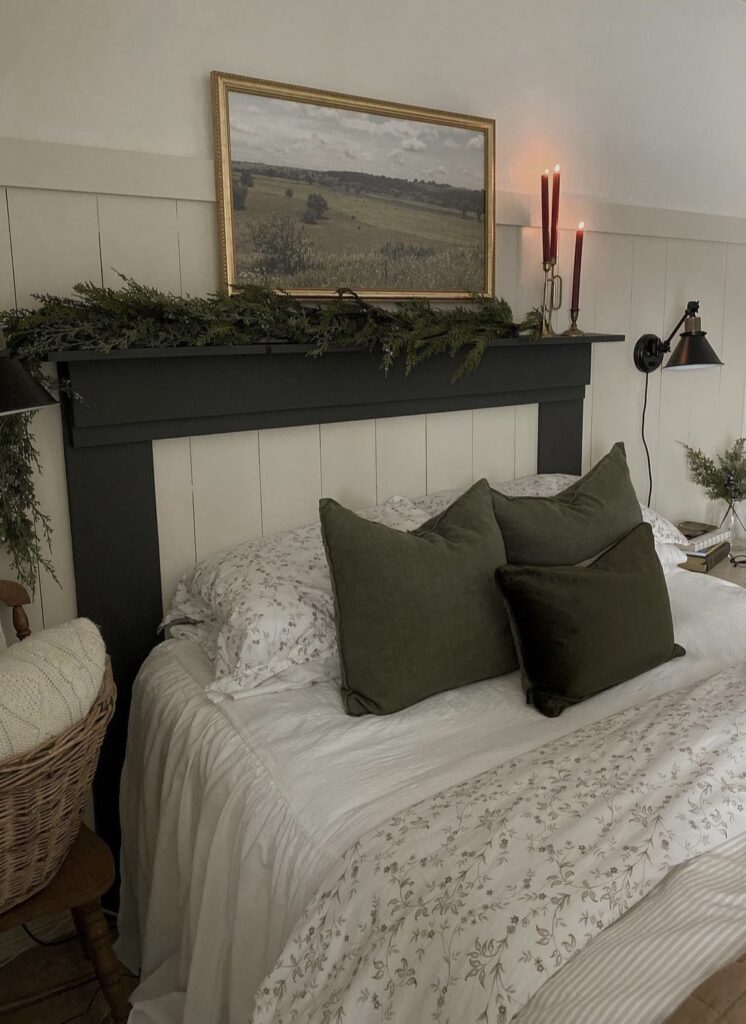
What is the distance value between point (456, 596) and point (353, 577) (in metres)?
0.21

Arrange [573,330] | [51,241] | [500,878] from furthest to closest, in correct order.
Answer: [573,330] < [51,241] < [500,878]

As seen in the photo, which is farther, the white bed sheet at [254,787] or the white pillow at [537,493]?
the white pillow at [537,493]

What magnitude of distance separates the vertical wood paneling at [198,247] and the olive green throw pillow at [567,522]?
79 cm

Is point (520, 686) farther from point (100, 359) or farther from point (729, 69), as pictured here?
point (729, 69)

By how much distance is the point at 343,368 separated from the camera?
2.02 metres

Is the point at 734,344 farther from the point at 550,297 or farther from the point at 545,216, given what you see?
the point at 545,216

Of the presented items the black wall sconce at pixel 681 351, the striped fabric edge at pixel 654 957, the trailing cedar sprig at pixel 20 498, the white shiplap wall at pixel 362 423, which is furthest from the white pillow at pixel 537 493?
the striped fabric edge at pixel 654 957

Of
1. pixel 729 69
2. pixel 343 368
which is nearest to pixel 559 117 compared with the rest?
pixel 729 69

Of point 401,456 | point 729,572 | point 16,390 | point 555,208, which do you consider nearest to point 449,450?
point 401,456

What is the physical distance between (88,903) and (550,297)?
1.87 m

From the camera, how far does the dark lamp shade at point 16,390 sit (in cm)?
136

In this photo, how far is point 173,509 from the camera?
191 centimetres

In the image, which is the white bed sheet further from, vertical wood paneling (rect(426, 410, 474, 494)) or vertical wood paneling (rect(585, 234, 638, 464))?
vertical wood paneling (rect(585, 234, 638, 464))

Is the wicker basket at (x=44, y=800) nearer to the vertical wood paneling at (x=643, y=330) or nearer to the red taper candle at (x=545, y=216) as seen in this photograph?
the red taper candle at (x=545, y=216)
